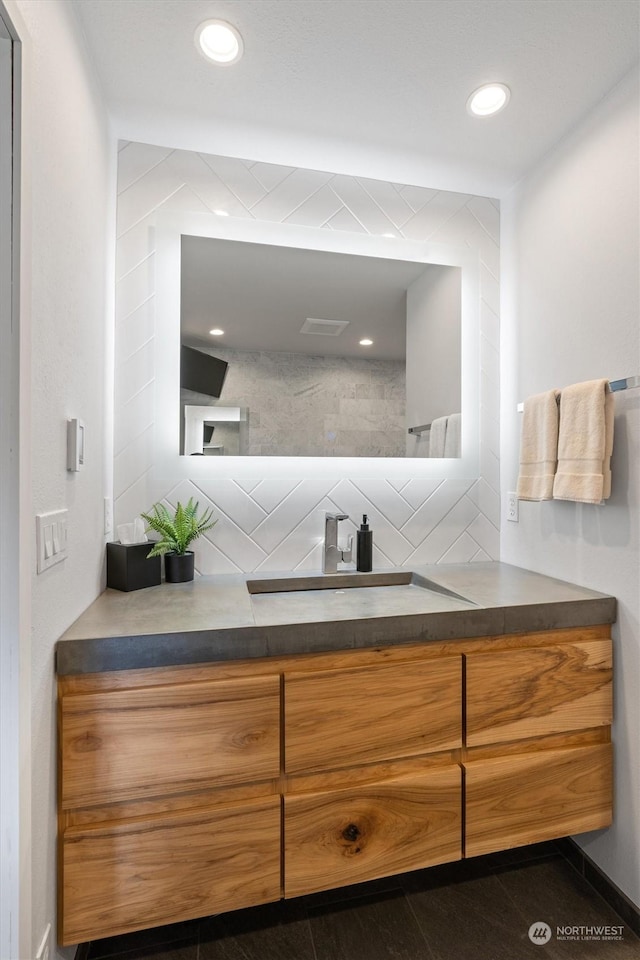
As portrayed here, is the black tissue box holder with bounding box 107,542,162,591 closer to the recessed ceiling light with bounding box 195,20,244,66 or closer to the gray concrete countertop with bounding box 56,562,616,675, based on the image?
the gray concrete countertop with bounding box 56,562,616,675

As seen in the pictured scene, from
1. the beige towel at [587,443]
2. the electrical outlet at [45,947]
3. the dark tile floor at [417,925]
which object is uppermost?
the beige towel at [587,443]

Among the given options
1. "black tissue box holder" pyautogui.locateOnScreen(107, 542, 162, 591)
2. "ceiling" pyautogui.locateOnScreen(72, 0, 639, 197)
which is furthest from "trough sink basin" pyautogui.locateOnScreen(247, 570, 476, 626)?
"ceiling" pyautogui.locateOnScreen(72, 0, 639, 197)

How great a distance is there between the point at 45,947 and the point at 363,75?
2.34m

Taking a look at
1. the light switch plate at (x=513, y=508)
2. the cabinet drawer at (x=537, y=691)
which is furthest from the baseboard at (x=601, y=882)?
the light switch plate at (x=513, y=508)

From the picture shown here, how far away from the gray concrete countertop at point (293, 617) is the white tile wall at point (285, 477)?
22 centimetres

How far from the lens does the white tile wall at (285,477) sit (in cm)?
169

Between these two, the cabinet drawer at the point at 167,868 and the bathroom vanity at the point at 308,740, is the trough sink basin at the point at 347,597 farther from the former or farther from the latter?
the cabinet drawer at the point at 167,868

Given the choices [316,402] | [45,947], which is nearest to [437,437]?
[316,402]

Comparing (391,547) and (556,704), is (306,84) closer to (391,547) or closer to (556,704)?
(391,547)

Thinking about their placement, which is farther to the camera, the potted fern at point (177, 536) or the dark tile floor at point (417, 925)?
the potted fern at point (177, 536)

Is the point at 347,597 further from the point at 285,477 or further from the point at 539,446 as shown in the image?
the point at 539,446

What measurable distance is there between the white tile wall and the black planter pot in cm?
10

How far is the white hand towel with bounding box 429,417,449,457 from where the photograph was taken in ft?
6.35

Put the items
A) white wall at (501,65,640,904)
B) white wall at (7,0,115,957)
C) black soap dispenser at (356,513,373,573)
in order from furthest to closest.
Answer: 1. black soap dispenser at (356,513,373,573)
2. white wall at (501,65,640,904)
3. white wall at (7,0,115,957)
